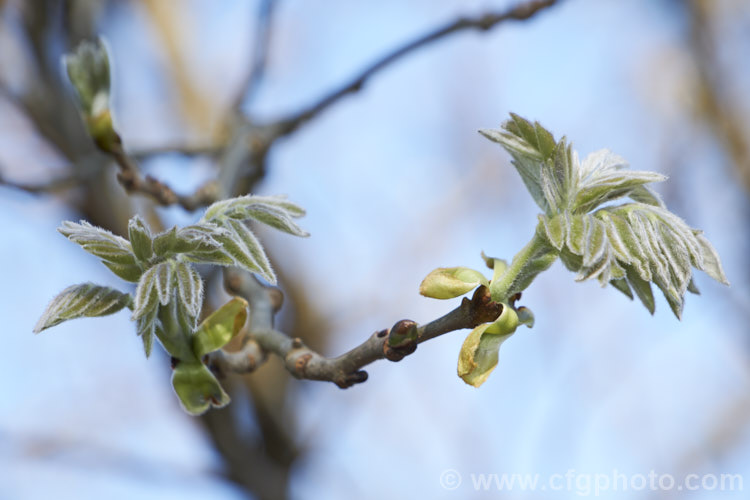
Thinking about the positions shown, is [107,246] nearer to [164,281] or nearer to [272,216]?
[164,281]

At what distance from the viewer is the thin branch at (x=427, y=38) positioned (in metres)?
2.10

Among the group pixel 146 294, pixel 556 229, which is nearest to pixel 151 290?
pixel 146 294

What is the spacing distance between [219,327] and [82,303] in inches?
9.9

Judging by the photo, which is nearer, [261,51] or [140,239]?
[140,239]

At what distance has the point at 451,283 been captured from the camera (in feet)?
3.91

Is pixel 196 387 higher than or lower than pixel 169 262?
lower

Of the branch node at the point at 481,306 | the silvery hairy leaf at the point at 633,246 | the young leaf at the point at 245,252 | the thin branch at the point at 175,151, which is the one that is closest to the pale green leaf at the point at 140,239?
the young leaf at the point at 245,252

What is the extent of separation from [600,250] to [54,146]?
2.84 m

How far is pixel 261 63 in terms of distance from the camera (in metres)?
2.65

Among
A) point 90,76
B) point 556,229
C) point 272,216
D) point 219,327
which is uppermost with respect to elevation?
point 90,76

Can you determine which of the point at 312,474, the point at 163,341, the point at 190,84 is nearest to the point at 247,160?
the point at 163,341

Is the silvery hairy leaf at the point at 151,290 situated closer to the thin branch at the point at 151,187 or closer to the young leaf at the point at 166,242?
the young leaf at the point at 166,242

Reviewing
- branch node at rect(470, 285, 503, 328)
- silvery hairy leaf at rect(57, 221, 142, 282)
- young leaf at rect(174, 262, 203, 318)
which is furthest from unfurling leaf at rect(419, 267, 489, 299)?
silvery hairy leaf at rect(57, 221, 142, 282)

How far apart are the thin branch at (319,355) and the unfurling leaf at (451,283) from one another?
0.06 ft
